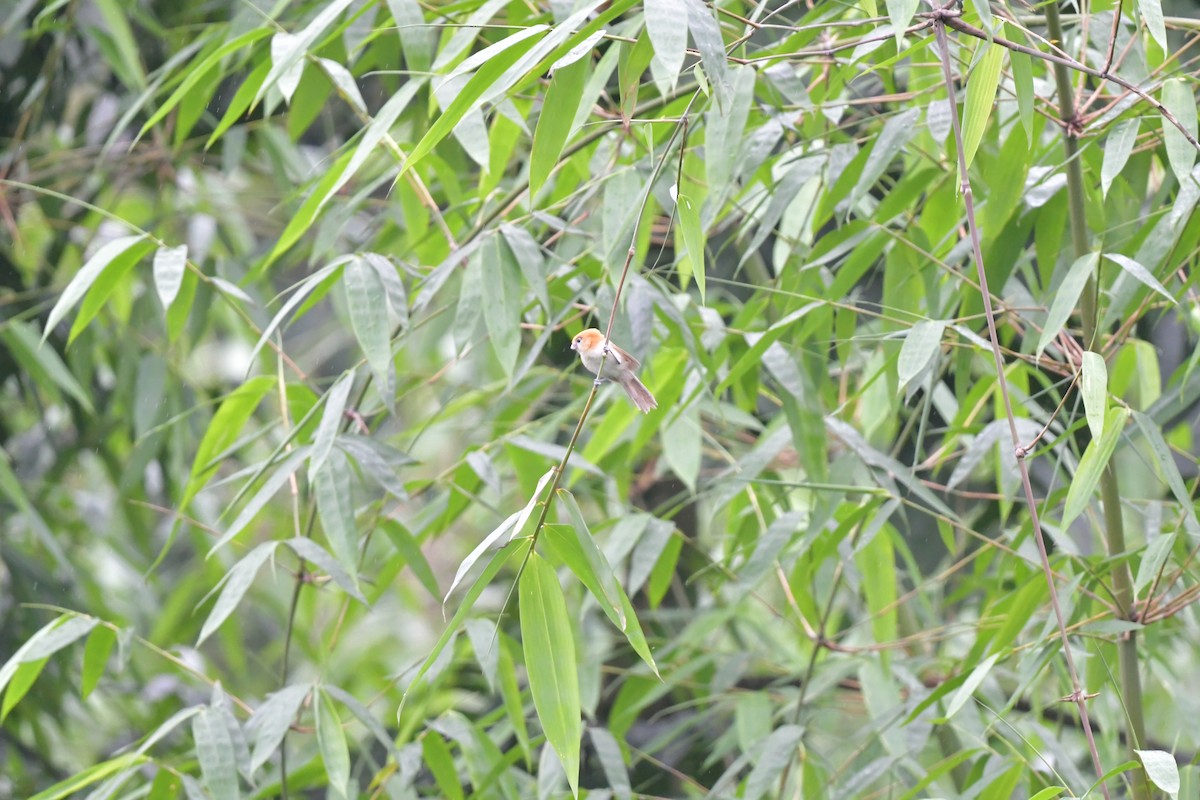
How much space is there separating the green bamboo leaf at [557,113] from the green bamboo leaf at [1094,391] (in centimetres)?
36

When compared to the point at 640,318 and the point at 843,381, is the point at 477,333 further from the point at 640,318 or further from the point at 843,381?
the point at 843,381

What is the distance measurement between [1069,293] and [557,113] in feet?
1.29

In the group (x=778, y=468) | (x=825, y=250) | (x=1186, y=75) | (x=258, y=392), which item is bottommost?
(x=778, y=468)

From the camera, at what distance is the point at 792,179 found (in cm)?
109

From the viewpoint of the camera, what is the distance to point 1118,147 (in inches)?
37.2

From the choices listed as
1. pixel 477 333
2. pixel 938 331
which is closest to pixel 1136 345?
pixel 938 331

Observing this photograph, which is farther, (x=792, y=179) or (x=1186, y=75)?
(x=792, y=179)

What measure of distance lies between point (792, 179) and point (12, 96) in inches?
56.4

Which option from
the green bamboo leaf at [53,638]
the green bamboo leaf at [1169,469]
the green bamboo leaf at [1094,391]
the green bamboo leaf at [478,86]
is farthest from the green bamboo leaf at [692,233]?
the green bamboo leaf at [53,638]

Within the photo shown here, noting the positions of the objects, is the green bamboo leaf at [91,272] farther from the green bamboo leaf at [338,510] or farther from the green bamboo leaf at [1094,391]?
the green bamboo leaf at [1094,391]

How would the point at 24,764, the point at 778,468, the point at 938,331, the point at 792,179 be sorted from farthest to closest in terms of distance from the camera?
the point at 24,764, the point at 778,468, the point at 792,179, the point at 938,331

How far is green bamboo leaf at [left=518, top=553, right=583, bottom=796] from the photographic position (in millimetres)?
770

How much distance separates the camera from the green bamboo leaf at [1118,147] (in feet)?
3.02

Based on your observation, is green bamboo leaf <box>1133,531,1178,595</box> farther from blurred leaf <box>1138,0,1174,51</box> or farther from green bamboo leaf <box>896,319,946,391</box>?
blurred leaf <box>1138,0,1174,51</box>
